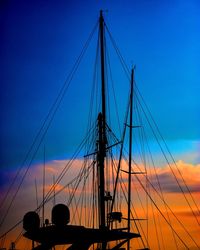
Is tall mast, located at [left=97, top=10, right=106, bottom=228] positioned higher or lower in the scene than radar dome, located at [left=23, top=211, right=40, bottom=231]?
higher

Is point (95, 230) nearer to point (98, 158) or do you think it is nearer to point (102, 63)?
point (98, 158)

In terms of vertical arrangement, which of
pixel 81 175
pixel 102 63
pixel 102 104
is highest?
pixel 102 63

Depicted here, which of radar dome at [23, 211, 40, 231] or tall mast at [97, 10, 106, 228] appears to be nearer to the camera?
radar dome at [23, 211, 40, 231]

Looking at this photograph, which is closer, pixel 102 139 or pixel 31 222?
pixel 31 222

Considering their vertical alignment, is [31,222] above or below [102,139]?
below

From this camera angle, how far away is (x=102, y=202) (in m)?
48.2

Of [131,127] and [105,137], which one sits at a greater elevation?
A: [131,127]

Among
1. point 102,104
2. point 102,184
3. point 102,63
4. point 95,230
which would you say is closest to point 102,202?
point 102,184

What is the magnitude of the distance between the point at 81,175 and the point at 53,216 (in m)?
12.7

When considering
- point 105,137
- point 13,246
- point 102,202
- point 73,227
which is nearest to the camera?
point 73,227

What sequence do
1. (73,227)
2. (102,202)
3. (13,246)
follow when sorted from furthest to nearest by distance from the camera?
(13,246), (102,202), (73,227)

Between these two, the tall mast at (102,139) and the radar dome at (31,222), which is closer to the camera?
the radar dome at (31,222)

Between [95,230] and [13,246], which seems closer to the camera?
[95,230]

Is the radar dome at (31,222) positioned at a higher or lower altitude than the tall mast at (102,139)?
lower
